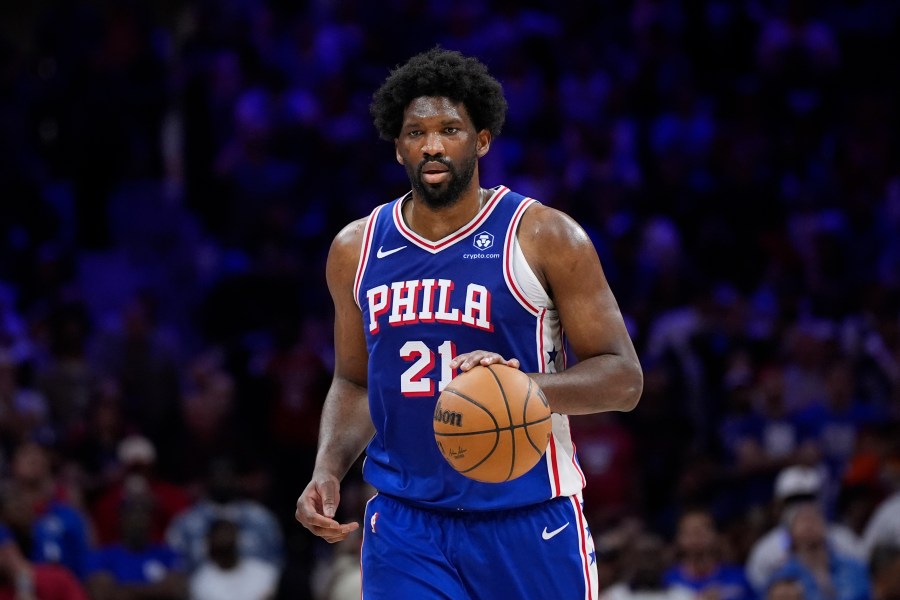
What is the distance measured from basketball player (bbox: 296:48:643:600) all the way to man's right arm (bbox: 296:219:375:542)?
6cm

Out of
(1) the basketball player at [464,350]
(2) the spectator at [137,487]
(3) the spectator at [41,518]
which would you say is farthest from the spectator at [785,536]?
(1) the basketball player at [464,350]

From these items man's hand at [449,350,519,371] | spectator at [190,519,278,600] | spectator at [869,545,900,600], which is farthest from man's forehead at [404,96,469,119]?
spectator at [190,519,278,600]

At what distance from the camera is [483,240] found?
5199mm

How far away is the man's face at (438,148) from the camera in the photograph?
17.0 ft

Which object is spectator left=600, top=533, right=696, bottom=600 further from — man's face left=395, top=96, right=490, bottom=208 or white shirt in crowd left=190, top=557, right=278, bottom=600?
man's face left=395, top=96, right=490, bottom=208

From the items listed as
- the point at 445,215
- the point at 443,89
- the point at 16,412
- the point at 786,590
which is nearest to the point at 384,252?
the point at 445,215

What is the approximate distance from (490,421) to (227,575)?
21.4 feet

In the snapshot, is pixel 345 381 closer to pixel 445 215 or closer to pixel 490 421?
pixel 445 215

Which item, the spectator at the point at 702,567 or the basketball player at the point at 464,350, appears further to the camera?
the spectator at the point at 702,567

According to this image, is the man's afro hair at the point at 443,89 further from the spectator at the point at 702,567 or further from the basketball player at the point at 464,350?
the spectator at the point at 702,567

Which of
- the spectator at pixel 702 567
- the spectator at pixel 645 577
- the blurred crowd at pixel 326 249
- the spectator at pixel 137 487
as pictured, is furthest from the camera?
the spectator at pixel 137 487

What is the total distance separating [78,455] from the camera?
38.0ft

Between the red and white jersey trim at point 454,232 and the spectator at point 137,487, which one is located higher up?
the red and white jersey trim at point 454,232

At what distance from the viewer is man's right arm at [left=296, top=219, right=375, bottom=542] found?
5.43m
